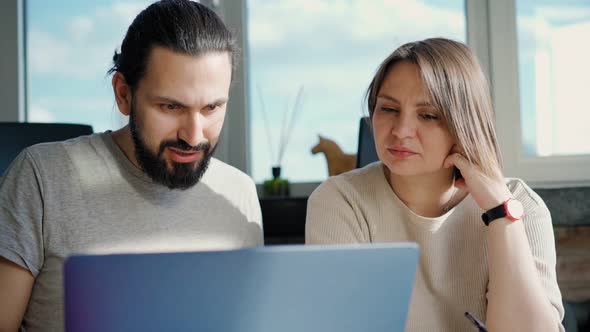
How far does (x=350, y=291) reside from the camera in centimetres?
65

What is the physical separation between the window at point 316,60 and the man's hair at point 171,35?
1.48m

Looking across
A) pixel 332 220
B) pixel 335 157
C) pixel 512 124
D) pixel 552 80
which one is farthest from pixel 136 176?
pixel 552 80

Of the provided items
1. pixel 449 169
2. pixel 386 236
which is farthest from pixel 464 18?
pixel 386 236

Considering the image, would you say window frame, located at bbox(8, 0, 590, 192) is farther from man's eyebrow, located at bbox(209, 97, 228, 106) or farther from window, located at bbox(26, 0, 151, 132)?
man's eyebrow, located at bbox(209, 97, 228, 106)

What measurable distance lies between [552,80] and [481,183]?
1.52 metres

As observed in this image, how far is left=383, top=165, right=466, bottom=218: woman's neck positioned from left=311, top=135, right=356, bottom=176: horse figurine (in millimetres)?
1186

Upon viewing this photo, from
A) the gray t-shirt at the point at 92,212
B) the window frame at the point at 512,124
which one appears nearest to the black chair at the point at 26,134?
the gray t-shirt at the point at 92,212

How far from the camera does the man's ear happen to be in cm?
126

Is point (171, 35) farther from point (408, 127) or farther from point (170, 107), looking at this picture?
point (408, 127)

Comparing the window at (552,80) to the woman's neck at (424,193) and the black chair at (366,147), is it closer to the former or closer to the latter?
the black chair at (366,147)

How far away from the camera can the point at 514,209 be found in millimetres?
1241

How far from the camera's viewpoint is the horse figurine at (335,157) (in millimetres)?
2584

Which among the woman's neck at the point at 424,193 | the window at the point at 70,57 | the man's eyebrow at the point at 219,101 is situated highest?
the window at the point at 70,57

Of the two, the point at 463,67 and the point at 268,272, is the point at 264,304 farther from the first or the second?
the point at 463,67
